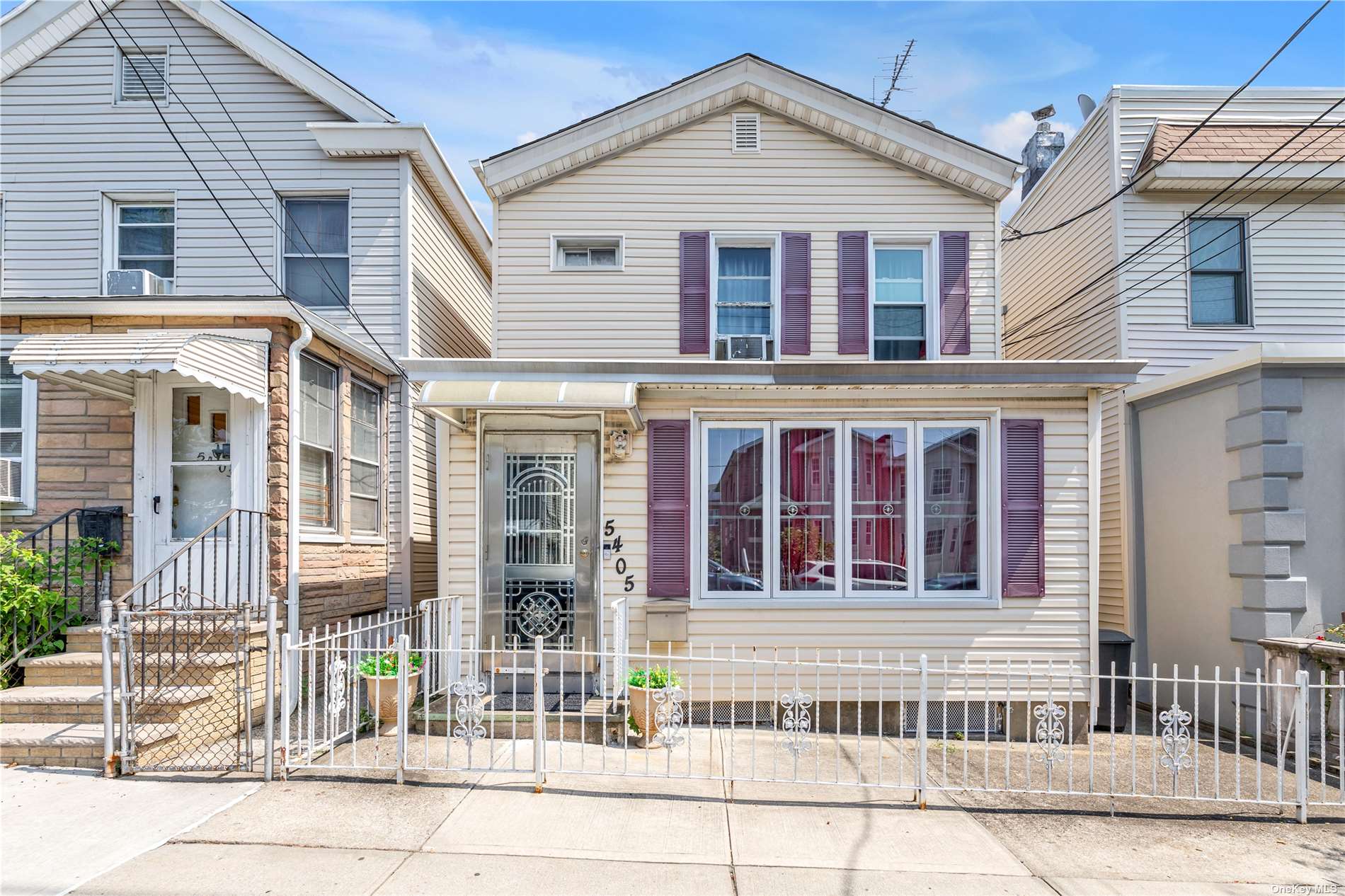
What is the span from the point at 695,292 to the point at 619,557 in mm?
3190

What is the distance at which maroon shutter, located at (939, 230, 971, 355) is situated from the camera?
935cm

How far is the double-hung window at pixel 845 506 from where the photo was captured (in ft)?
26.4

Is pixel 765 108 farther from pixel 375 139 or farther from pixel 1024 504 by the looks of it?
pixel 1024 504

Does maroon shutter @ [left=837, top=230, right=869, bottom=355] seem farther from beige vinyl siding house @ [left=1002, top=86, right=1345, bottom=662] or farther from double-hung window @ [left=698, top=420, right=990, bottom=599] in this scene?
beige vinyl siding house @ [left=1002, top=86, right=1345, bottom=662]

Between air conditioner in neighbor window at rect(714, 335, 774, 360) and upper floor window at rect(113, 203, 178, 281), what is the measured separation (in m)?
7.05

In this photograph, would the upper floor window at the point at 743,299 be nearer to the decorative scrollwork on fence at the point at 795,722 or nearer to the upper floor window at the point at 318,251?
the decorative scrollwork on fence at the point at 795,722

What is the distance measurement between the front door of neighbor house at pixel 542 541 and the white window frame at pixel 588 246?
6.94ft

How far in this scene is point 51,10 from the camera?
10586 millimetres

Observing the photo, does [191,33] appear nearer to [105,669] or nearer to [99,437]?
[99,437]

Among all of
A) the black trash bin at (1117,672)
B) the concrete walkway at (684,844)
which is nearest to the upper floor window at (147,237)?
the concrete walkway at (684,844)

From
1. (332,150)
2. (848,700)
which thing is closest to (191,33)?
(332,150)

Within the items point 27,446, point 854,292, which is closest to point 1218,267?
point 854,292

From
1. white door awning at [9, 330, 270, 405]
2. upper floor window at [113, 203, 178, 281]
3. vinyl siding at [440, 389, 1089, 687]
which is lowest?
vinyl siding at [440, 389, 1089, 687]

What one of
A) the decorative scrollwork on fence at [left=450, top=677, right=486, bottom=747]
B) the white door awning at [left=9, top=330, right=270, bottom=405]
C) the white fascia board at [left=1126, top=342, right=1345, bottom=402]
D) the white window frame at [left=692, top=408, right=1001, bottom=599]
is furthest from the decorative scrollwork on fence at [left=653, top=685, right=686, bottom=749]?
the white fascia board at [left=1126, top=342, right=1345, bottom=402]
